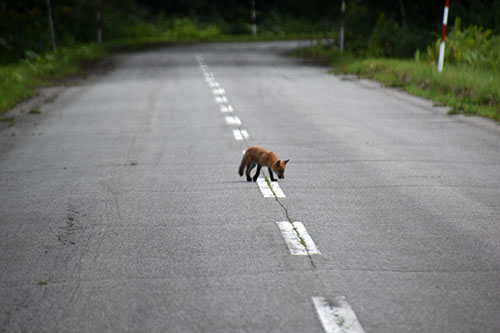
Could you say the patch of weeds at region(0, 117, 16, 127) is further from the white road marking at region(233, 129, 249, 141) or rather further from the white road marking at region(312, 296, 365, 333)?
the white road marking at region(312, 296, 365, 333)

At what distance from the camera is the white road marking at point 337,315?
359 cm

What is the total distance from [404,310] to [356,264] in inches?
31.1

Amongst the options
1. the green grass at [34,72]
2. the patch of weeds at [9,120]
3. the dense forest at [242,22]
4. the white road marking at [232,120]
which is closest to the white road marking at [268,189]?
the white road marking at [232,120]

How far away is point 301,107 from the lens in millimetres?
13453

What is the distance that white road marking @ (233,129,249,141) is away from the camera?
9922 millimetres

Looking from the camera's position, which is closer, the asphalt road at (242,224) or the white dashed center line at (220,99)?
the asphalt road at (242,224)

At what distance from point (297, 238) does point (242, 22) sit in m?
49.7

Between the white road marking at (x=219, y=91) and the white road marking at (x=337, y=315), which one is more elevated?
the white road marking at (x=337, y=315)

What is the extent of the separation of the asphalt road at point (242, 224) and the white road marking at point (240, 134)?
0.18m

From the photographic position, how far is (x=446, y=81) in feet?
49.6

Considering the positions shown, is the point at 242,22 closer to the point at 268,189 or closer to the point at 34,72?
the point at 34,72

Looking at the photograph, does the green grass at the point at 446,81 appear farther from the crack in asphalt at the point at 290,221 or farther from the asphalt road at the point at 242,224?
the crack in asphalt at the point at 290,221

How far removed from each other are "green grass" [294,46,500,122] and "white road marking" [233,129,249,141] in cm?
445

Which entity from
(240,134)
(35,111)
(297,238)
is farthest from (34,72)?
(297,238)
